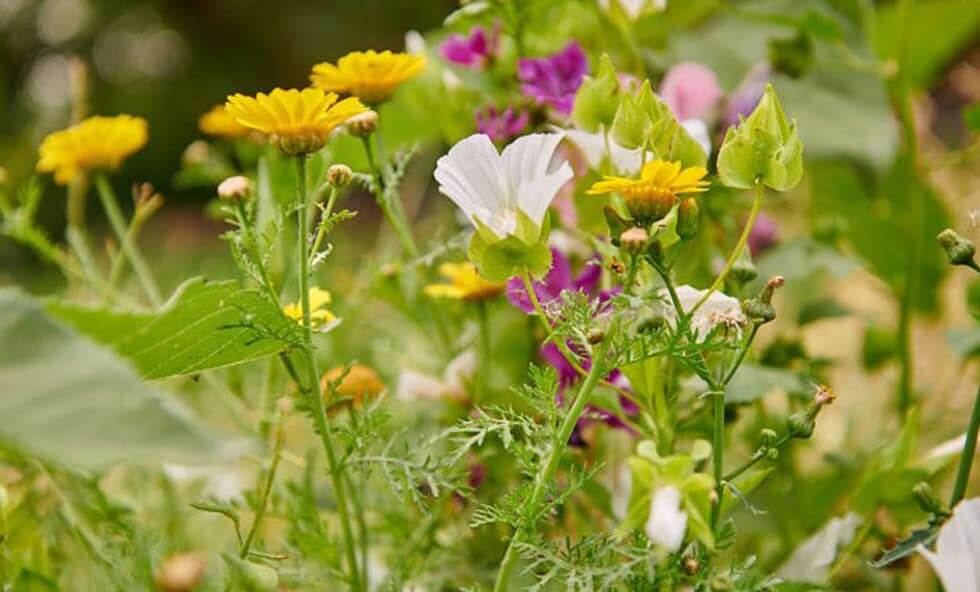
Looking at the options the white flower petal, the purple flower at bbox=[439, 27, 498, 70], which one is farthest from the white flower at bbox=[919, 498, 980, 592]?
the purple flower at bbox=[439, 27, 498, 70]

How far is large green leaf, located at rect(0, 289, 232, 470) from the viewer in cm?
15

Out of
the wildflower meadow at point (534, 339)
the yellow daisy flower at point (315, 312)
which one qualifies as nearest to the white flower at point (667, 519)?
the wildflower meadow at point (534, 339)

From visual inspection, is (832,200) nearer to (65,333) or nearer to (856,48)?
(856,48)

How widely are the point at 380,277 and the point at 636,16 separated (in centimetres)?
13

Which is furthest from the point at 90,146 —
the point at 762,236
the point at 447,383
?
the point at 762,236

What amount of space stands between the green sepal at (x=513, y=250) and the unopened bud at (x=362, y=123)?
0.06 meters

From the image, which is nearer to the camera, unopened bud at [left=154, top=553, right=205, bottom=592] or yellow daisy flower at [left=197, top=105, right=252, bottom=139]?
unopened bud at [left=154, top=553, right=205, bottom=592]

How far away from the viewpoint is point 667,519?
18cm

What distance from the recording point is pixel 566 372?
1.04 ft

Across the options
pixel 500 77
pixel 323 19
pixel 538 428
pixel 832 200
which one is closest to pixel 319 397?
pixel 538 428

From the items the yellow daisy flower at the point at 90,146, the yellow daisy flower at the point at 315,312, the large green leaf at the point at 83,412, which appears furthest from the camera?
the yellow daisy flower at the point at 90,146

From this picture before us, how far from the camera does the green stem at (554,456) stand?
21 centimetres

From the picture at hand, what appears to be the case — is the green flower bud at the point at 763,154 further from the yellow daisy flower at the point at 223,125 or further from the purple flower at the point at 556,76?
the yellow daisy flower at the point at 223,125

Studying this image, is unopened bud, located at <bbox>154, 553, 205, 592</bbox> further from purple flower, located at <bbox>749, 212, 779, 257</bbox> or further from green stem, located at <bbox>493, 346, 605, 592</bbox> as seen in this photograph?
purple flower, located at <bbox>749, 212, 779, 257</bbox>
